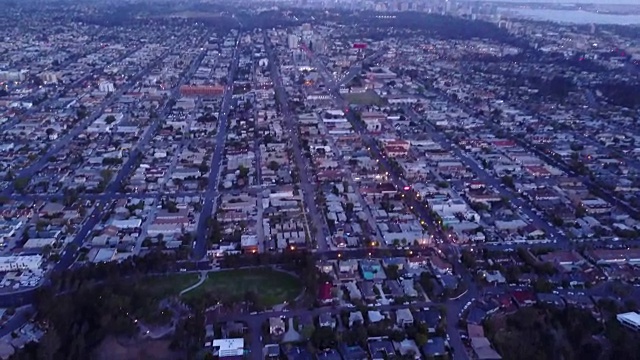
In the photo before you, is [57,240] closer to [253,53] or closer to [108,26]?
[253,53]

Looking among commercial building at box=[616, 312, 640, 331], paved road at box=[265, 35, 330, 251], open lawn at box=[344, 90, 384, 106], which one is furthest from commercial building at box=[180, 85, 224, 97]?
commercial building at box=[616, 312, 640, 331]

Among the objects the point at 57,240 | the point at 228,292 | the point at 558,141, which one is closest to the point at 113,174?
the point at 57,240

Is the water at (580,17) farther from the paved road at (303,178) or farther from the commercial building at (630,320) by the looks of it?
the commercial building at (630,320)

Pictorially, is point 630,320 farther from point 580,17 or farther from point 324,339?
point 580,17

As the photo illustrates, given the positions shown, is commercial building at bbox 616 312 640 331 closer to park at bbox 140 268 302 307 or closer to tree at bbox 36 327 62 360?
park at bbox 140 268 302 307

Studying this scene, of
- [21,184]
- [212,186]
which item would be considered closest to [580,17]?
[212,186]
